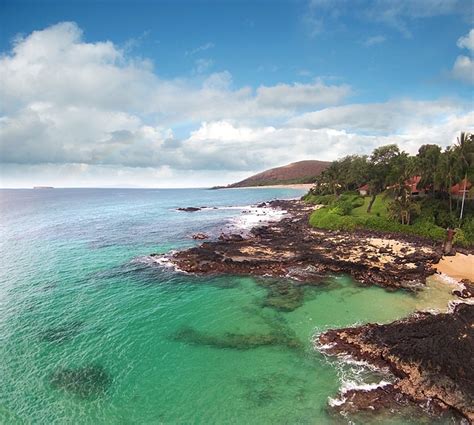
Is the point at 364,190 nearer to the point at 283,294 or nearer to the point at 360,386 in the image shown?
the point at 283,294

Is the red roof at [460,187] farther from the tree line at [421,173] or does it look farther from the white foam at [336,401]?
the white foam at [336,401]

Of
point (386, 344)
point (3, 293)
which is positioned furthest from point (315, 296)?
point (3, 293)

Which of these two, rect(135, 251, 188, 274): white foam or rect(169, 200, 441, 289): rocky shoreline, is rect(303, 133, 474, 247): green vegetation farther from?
rect(135, 251, 188, 274): white foam

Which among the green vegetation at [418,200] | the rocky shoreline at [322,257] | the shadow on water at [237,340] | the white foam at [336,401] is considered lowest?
the white foam at [336,401]

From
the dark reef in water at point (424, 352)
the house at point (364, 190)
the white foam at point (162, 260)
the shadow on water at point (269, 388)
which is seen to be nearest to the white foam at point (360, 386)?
the dark reef in water at point (424, 352)

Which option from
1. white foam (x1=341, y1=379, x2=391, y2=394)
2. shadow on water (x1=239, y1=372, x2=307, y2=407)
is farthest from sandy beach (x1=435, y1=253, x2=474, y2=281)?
shadow on water (x1=239, y1=372, x2=307, y2=407)

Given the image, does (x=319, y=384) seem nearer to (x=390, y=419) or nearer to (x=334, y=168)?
(x=390, y=419)

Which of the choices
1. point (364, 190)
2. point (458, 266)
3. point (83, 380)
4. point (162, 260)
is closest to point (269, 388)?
point (83, 380)
